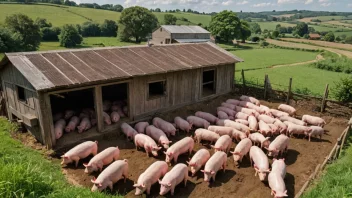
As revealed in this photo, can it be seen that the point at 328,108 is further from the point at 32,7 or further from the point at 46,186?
the point at 32,7

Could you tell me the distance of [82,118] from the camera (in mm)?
12359

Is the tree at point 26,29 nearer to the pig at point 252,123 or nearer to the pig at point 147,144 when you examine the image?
the pig at point 147,144

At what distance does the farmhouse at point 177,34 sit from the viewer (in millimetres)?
54747

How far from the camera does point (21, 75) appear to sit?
10359mm

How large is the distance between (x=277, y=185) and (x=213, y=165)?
2007 mm

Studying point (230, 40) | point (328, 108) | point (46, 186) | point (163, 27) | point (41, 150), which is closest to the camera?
point (46, 186)

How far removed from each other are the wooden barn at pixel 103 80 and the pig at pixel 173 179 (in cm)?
476

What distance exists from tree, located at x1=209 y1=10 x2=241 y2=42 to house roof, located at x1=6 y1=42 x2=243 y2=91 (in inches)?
2352

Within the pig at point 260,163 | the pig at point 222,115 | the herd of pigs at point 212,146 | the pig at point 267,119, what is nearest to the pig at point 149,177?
the herd of pigs at point 212,146

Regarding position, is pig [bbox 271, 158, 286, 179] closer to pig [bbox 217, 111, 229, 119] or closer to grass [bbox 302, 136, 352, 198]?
grass [bbox 302, 136, 352, 198]

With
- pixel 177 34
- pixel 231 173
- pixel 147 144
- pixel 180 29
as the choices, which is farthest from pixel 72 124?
pixel 180 29

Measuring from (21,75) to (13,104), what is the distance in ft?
7.33

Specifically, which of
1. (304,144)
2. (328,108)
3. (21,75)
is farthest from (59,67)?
(328,108)

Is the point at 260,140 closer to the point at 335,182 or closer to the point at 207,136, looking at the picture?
the point at 207,136
